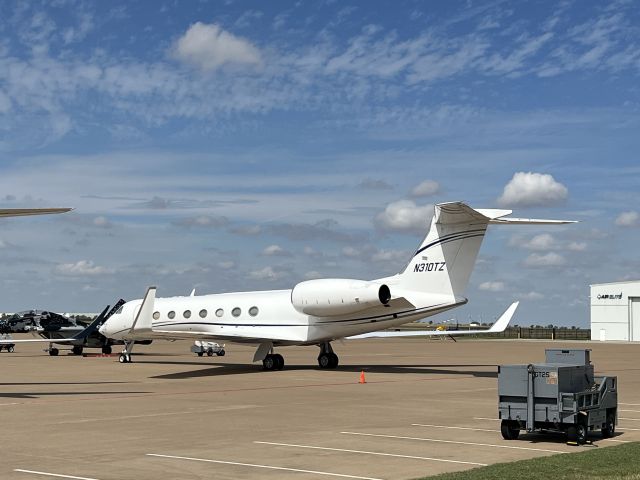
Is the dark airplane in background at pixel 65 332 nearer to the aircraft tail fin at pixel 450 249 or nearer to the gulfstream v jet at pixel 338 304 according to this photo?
the gulfstream v jet at pixel 338 304

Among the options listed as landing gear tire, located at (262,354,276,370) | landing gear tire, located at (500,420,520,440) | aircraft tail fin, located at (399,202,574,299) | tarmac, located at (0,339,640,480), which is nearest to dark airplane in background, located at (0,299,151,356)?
landing gear tire, located at (262,354,276,370)

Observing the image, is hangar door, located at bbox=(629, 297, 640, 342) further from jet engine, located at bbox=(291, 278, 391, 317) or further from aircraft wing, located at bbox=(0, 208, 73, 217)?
aircraft wing, located at bbox=(0, 208, 73, 217)

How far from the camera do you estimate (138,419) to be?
57.0ft

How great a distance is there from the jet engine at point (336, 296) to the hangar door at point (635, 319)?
196ft

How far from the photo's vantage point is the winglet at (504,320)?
32037 mm

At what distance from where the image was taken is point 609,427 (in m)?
14.7

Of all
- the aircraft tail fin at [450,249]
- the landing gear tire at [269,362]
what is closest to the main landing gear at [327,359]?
the landing gear tire at [269,362]

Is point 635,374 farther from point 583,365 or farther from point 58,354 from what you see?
point 58,354

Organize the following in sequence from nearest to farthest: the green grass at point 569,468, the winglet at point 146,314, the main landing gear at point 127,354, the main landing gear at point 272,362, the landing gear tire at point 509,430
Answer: the green grass at point 569,468 → the landing gear tire at point 509,430 → the winglet at point 146,314 → the main landing gear at point 272,362 → the main landing gear at point 127,354

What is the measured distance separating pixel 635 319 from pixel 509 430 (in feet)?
244

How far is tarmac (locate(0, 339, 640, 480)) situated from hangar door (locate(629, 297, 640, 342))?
185 ft

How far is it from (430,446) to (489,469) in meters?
2.61

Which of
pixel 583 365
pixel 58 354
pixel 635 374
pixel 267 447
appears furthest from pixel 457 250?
pixel 58 354

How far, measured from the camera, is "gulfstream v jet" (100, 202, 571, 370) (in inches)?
1128
